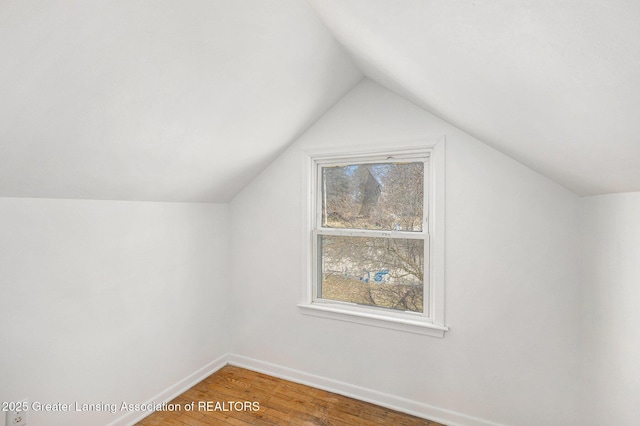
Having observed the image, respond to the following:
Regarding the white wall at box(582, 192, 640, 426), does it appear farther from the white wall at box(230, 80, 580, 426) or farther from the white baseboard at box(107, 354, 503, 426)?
the white baseboard at box(107, 354, 503, 426)

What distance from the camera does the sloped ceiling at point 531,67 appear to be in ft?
1.94

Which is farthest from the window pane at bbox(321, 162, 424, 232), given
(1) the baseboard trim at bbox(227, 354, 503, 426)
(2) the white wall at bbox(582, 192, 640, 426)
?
(1) the baseboard trim at bbox(227, 354, 503, 426)

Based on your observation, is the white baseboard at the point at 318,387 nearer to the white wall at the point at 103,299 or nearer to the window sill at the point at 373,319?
the white wall at the point at 103,299

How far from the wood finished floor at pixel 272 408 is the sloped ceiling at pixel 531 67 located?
1876 mm

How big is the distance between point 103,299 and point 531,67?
92.4 inches

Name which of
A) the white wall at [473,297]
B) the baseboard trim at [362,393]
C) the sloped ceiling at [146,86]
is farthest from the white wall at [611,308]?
the sloped ceiling at [146,86]

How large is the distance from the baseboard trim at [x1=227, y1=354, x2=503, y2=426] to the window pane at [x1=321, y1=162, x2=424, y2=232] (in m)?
1.21

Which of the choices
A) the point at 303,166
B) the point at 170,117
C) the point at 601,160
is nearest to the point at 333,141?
the point at 303,166

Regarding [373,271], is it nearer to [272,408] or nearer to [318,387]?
[318,387]

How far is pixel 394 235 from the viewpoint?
239 centimetres

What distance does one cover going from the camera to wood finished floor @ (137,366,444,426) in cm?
214

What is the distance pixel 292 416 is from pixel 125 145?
77.6 inches

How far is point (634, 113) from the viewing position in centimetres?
73

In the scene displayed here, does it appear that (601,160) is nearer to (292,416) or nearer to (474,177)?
(474,177)
